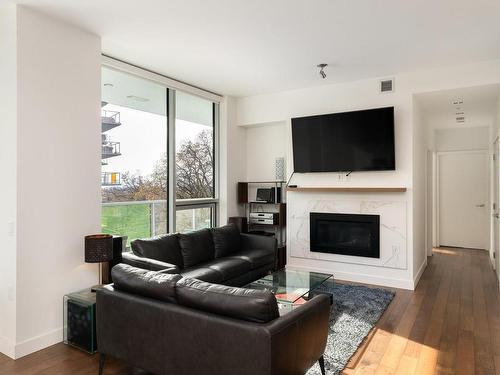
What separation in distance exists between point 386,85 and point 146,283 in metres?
4.01

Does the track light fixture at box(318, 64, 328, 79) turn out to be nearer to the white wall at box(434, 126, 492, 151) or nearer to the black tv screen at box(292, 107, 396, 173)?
the black tv screen at box(292, 107, 396, 173)

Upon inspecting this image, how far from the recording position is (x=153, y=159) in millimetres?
4758

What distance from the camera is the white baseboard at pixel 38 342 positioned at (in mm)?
2898

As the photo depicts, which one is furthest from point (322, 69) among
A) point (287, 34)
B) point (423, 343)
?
point (423, 343)

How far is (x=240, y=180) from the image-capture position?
6176 mm

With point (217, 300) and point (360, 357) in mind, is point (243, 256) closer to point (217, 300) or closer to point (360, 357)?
point (360, 357)

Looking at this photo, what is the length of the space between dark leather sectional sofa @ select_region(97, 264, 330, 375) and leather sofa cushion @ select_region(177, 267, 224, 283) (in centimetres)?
123

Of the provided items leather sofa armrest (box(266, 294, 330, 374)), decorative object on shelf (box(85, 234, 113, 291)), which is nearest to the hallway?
leather sofa armrest (box(266, 294, 330, 374))

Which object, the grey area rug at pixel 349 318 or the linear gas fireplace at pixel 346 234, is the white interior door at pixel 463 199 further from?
the grey area rug at pixel 349 318

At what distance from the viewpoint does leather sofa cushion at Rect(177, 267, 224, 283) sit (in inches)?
145

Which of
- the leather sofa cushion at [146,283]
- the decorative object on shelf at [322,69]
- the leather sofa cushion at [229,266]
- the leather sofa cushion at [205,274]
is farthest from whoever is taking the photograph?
the decorative object on shelf at [322,69]

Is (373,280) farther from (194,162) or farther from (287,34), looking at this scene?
(287,34)

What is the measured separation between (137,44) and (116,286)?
2.49 m

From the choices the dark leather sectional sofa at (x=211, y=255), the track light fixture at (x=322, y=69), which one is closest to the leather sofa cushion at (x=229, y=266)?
the dark leather sectional sofa at (x=211, y=255)
